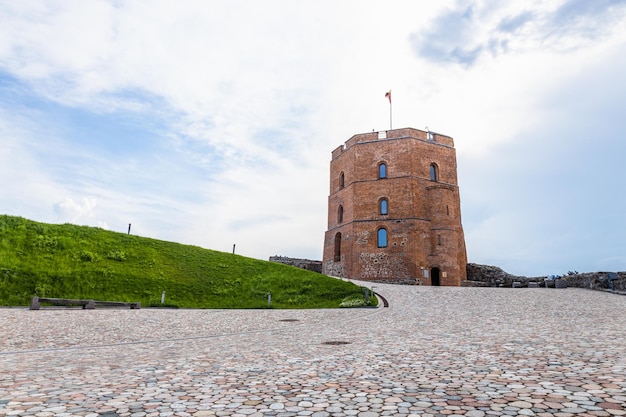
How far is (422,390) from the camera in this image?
455 cm

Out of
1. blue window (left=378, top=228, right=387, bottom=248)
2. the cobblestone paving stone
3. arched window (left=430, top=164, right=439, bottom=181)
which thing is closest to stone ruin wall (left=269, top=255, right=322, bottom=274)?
blue window (left=378, top=228, right=387, bottom=248)

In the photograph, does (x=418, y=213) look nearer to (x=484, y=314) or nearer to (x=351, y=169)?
(x=351, y=169)

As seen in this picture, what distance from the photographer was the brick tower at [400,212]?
128 ft

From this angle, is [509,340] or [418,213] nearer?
[509,340]

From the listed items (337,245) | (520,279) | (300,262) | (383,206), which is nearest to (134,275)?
(300,262)

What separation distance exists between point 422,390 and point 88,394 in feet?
12.7

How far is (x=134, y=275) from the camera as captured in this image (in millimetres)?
25359

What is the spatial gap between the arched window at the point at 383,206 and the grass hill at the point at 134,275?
14.2 metres

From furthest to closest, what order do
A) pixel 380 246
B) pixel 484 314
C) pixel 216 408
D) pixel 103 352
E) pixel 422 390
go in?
1. pixel 380 246
2. pixel 484 314
3. pixel 103 352
4. pixel 422 390
5. pixel 216 408

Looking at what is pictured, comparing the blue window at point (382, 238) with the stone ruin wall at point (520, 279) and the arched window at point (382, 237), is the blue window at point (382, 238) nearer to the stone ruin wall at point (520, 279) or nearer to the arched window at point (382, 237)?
the arched window at point (382, 237)

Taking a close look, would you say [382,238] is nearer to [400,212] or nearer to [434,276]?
[400,212]

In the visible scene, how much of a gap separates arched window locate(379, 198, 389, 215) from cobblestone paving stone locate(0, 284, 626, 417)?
1110 inches

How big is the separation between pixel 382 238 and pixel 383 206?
3.36 metres

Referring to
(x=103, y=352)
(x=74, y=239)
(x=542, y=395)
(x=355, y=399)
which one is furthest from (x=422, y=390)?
(x=74, y=239)
